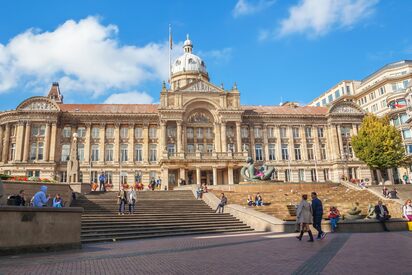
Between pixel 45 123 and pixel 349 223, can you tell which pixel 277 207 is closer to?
pixel 349 223

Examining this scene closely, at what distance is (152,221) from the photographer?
21.5m

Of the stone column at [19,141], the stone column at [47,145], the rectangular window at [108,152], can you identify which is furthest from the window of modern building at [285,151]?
the stone column at [19,141]

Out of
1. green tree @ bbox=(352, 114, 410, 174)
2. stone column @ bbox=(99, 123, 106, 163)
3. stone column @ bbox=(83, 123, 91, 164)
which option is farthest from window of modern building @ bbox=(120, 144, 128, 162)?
green tree @ bbox=(352, 114, 410, 174)

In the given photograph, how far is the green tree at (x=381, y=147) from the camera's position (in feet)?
171

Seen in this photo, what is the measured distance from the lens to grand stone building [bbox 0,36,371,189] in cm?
5572

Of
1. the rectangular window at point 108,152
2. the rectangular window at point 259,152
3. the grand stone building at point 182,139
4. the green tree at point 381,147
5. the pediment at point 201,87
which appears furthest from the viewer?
the rectangular window at point 259,152

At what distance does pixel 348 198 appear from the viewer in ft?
114

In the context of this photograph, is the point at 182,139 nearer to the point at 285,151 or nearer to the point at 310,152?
Result: the point at 285,151

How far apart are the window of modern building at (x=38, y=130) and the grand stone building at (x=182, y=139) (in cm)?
15

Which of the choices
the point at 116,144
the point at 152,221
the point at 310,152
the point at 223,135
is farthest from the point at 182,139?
the point at 152,221

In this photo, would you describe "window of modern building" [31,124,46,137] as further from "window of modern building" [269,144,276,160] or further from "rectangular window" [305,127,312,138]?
"rectangular window" [305,127,312,138]

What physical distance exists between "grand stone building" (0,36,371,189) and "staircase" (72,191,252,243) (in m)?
25.5

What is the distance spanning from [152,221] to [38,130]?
1730 inches

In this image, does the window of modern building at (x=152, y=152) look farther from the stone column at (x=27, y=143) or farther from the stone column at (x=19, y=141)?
the stone column at (x=19, y=141)
